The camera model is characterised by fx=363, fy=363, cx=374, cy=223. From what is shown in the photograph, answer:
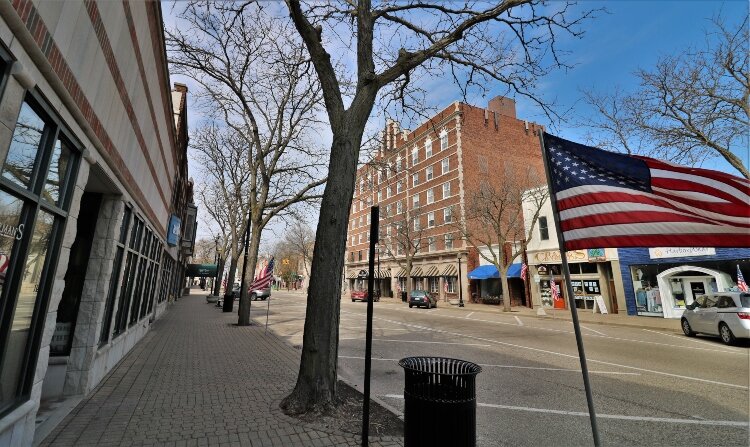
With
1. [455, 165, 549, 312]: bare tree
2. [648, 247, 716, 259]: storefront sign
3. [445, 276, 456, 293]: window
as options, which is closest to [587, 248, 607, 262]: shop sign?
[648, 247, 716, 259]: storefront sign

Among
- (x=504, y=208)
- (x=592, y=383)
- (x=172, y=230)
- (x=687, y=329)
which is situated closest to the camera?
(x=592, y=383)

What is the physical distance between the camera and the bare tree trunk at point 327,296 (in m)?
5.04

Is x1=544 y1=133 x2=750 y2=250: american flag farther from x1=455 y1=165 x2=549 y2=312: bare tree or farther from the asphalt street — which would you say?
x1=455 y1=165 x2=549 y2=312: bare tree

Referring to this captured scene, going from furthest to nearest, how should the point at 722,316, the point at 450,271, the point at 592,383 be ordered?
the point at 450,271, the point at 722,316, the point at 592,383

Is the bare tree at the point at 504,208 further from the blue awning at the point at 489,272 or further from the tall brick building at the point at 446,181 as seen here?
the tall brick building at the point at 446,181

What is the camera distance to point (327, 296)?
5289 mm

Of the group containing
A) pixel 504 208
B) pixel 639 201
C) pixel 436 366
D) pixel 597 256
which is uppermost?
pixel 504 208

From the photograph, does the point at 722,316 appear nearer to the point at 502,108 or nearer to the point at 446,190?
the point at 446,190

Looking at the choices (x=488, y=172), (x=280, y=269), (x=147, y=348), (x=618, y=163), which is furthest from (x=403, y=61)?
(x=280, y=269)

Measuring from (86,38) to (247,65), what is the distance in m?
9.66

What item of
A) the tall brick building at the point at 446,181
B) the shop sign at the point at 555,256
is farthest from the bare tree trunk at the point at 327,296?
the tall brick building at the point at 446,181

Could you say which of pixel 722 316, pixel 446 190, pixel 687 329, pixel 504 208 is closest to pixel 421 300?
pixel 504 208

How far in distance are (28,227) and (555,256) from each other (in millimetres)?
29174

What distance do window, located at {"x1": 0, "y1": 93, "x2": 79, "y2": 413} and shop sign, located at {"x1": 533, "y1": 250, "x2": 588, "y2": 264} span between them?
27.4 meters
